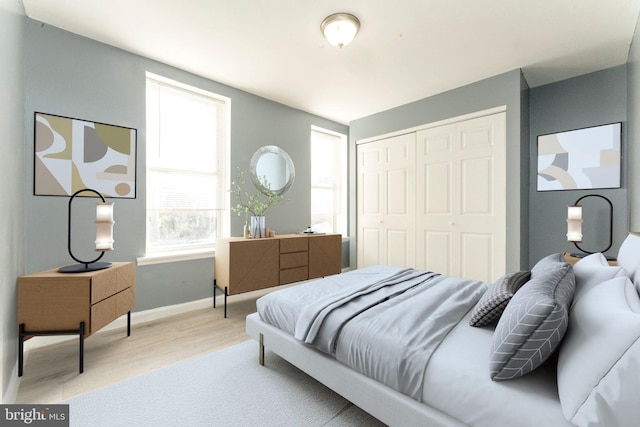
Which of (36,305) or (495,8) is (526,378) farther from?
(36,305)

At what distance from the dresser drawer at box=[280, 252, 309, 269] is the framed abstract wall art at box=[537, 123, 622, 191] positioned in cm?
300

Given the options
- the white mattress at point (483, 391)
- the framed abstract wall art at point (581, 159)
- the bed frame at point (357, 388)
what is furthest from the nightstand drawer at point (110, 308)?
the framed abstract wall art at point (581, 159)

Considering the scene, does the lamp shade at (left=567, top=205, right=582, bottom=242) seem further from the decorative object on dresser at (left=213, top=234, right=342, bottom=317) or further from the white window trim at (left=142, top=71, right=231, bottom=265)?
the white window trim at (left=142, top=71, right=231, bottom=265)

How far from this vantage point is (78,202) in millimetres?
2484

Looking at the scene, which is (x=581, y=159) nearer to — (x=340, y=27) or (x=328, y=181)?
(x=340, y=27)

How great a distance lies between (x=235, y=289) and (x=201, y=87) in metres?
2.35

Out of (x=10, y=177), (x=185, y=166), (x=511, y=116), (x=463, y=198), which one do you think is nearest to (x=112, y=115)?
(x=185, y=166)

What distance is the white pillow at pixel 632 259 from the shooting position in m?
1.29

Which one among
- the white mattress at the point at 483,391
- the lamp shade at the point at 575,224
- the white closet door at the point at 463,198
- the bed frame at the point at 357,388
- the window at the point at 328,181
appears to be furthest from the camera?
the window at the point at 328,181

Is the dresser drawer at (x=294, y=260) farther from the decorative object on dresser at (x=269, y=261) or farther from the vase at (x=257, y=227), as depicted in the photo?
the vase at (x=257, y=227)

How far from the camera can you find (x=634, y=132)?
2.52 metres

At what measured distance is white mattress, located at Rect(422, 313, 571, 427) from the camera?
93cm

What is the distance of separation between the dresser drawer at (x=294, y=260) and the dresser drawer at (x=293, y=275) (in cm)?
5

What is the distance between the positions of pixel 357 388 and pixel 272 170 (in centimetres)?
304
